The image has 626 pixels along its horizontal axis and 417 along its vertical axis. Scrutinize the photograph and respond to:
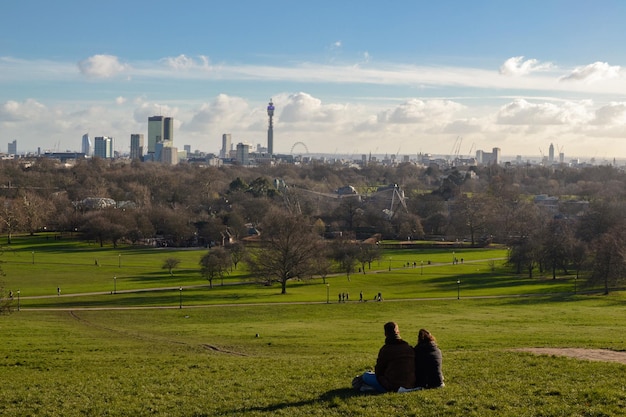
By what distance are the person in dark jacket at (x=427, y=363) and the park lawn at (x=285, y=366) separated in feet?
0.81

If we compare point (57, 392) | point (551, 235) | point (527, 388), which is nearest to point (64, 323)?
point (57, 392)

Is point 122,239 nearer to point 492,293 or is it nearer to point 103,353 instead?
point 492,293

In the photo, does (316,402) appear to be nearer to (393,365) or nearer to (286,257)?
(393,365)

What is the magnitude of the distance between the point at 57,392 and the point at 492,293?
129ft

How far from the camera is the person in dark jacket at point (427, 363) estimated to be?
524 inches

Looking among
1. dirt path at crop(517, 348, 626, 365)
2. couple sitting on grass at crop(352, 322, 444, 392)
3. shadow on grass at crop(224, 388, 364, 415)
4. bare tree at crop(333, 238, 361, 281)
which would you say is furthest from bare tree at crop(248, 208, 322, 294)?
couple sitting on grass at crop(352, 322, 444, 392)

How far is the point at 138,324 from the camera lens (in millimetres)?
35750

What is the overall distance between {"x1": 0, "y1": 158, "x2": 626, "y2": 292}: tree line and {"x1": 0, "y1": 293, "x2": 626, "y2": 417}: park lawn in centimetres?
1977

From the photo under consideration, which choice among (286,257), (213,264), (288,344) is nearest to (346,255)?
(286,257)

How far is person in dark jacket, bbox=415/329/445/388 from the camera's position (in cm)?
1331

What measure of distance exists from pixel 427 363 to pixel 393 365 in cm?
68

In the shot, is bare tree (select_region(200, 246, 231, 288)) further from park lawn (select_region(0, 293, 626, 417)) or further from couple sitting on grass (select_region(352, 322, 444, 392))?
couple sitting on grass (select_region(352, 322, 444, 392))

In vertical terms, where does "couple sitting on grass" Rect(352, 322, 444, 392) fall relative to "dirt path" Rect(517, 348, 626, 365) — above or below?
above

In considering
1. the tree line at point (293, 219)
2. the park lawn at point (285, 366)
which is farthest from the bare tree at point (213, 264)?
the park lawn at point (285, 366)
